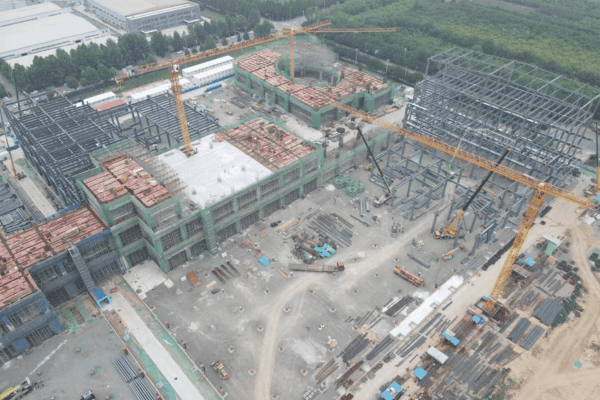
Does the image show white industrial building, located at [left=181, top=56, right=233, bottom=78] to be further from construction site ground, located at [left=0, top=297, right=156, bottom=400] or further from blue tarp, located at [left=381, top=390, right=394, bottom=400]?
blue tarp, located at [left=381, top=390, right=394, bottom=400]

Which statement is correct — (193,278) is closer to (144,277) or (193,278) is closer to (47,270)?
(144,277)

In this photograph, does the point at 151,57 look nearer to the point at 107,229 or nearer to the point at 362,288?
the point at 107,229

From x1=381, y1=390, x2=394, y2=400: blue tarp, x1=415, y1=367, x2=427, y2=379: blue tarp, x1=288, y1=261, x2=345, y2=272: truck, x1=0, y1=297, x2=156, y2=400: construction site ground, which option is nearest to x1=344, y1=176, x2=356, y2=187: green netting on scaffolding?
x1=288, y1=261, x2=345, y2=272: truck

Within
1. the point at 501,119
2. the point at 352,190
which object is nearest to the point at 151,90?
the point at 352,190

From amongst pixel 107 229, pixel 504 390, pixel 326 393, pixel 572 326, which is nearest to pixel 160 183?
pixel 107 229

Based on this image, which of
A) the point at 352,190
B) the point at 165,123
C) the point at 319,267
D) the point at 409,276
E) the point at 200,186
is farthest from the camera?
the point at 165,123

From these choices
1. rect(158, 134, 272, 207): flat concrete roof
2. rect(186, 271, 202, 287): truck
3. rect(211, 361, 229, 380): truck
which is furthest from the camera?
rect(158, 134, 272, 207): flat concrete roof
